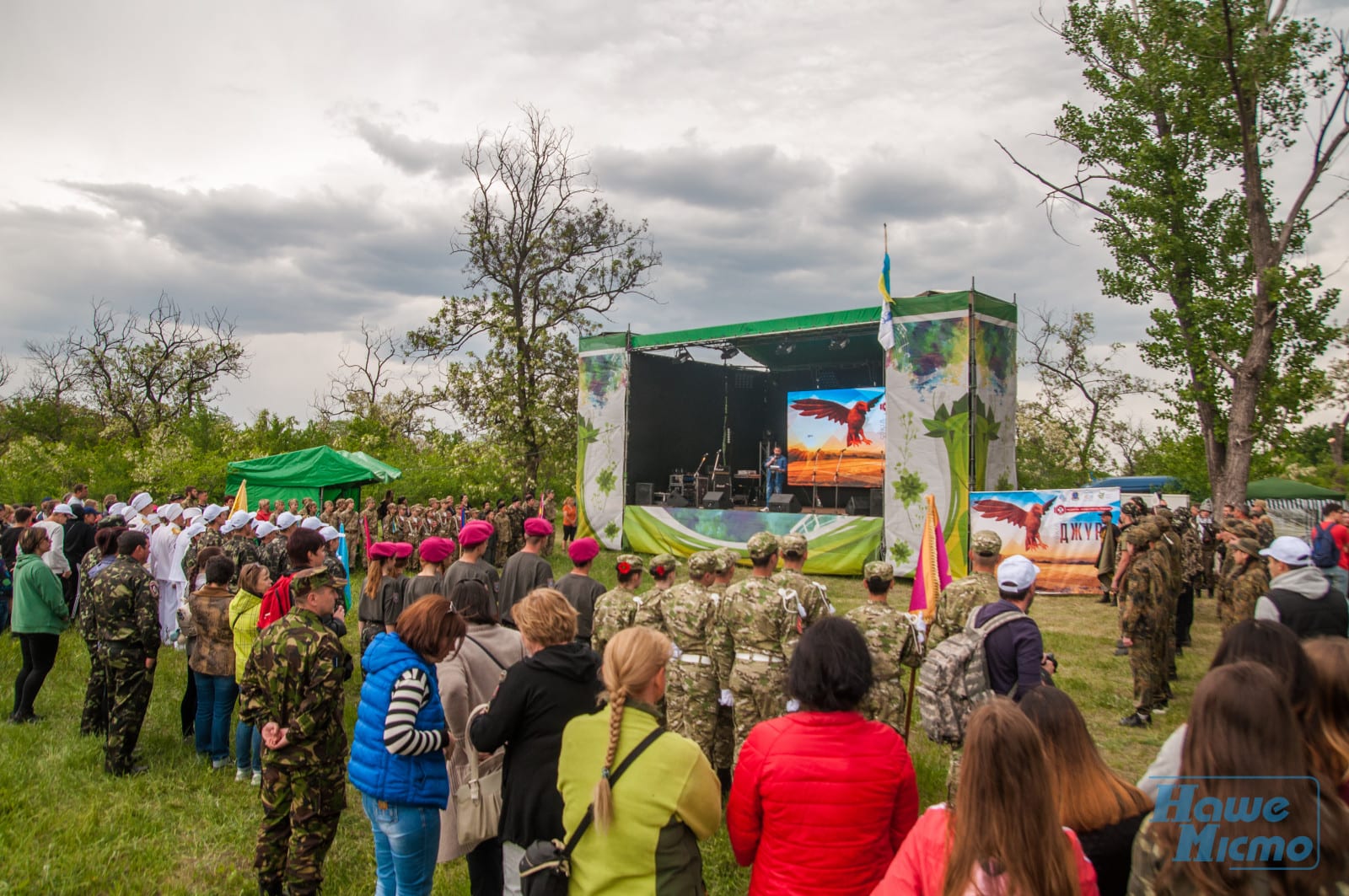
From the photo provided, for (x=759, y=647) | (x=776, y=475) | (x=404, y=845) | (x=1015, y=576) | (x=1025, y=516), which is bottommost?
(x=404, y=845)

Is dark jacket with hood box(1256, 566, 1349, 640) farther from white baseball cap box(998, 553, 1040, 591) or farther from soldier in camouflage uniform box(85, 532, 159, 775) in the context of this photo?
soldier in camouflage uniform box(85, 532, 159, 775)

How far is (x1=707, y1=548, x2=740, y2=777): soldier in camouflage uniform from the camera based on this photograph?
17.2ft

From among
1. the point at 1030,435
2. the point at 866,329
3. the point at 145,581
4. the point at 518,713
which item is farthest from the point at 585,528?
the point at 1030,435

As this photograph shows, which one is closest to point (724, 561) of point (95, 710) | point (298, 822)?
point (298, 822)

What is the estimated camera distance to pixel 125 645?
18.4 ft

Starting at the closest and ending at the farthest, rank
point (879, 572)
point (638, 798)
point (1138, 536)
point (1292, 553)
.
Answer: point (638, 798) < point (879, 572) < point (1292, 553) < point (1138, 536)

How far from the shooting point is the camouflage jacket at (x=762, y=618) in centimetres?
479

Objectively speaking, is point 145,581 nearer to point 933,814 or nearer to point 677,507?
point 933,814

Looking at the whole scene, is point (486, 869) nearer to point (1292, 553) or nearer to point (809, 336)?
point (1292, 553)

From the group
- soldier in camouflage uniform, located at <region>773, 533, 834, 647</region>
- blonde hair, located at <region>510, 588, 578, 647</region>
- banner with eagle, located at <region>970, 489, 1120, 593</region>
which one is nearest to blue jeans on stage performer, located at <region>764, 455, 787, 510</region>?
banner with eagle, located at <region>970, 489, 1120, 593</region>

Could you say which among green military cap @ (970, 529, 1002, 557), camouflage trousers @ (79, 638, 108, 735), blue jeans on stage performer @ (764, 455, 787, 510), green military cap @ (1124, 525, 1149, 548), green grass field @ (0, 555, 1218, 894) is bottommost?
green grass field @ (0, 555, 1218, 894)

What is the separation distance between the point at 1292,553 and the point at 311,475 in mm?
16829

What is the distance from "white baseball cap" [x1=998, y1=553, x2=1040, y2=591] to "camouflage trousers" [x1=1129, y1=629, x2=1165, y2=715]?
3.97 meters

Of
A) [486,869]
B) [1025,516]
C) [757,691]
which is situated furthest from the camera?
[1025,516]
